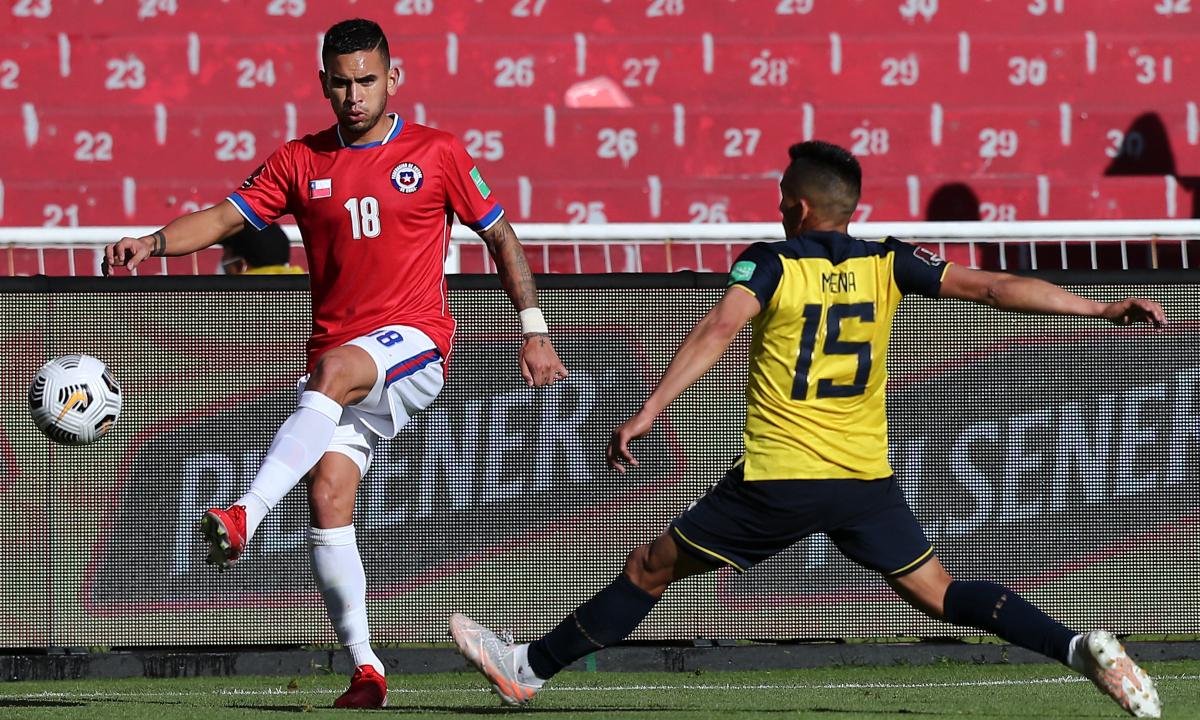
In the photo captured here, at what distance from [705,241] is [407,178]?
2971mm

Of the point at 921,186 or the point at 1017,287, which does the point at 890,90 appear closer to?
the point at 921,186

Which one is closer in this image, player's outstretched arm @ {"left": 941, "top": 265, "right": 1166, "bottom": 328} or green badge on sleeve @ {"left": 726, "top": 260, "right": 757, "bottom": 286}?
green badge on sleeve @ {"left": 726, "top": 260, "right": 757, "bottom": 286}

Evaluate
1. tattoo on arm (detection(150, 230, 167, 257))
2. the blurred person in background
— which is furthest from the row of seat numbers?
tattoo on arm (detection(150, 230, 167, 257))

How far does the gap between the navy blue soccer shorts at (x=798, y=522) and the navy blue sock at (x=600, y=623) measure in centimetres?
24

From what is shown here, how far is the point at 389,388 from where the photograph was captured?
17.9 feet

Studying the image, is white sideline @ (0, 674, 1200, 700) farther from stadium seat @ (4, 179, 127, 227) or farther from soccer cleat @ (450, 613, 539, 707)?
stadium seat @ (4, 179, 127, 227)

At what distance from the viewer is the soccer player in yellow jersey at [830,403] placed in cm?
479

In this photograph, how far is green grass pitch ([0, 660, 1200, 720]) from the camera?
17.4 feet

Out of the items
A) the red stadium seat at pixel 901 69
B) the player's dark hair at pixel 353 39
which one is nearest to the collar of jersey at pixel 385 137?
the player's dark hair at pixel 353 39

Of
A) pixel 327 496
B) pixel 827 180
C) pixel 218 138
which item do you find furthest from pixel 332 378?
pixel 218 138

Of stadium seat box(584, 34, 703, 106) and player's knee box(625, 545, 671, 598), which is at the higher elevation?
stadium seat box(584, 34, 703, 106)

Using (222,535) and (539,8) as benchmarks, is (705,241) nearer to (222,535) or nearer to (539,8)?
(222,535)

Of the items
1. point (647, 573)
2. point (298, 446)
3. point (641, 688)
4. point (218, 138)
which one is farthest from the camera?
point (218, 138)

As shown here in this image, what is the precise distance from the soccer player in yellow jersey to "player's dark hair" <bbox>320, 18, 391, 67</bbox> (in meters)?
1.45
